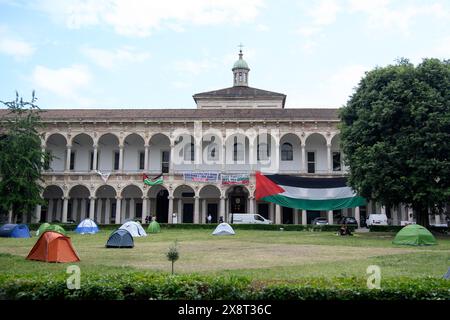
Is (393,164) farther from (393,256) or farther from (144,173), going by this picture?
(144,173)

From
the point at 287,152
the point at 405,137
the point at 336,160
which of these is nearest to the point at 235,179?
the point at 287,152

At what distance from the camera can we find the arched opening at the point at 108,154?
42.4m

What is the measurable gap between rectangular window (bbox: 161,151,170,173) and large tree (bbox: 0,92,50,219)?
418 inches

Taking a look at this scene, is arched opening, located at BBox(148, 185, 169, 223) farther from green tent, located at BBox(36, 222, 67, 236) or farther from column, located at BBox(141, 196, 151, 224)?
green tent, located at BBox(36, 222, 67, 236)

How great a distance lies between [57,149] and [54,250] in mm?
29335

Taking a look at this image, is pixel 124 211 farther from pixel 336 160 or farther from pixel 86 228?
pixel 336 160

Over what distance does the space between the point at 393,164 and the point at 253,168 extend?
15809mm

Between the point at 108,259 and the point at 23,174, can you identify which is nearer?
the point at 108,259

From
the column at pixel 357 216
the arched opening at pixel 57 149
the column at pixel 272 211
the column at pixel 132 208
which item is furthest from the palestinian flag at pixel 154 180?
the column at pixel 357 216

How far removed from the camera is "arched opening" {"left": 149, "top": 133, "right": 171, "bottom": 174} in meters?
42.3

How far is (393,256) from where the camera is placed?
17047 millimetres

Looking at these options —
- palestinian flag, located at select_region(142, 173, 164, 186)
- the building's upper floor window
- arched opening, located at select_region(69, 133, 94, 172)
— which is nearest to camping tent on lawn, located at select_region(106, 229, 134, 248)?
palestinian flag, located at select_region(142, 173, 164, 186)

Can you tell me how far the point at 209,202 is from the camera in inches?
1657
